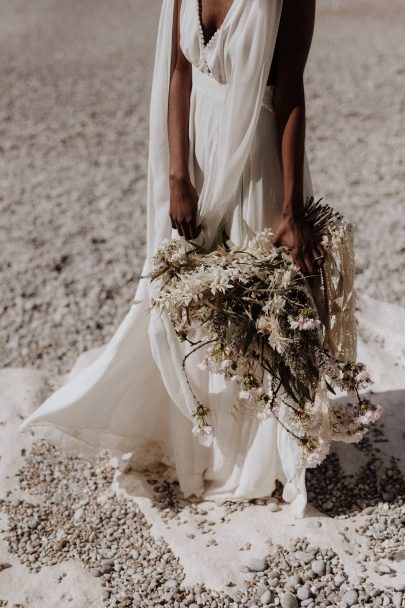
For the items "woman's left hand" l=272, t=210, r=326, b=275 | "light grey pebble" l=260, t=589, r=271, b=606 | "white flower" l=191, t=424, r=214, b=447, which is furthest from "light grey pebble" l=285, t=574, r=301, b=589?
"woman's left hand" l=272, t=210, r=326, b=275

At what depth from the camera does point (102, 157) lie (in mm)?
7223

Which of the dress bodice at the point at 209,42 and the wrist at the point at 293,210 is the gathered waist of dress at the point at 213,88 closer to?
the dress bodice at the point at 209,42

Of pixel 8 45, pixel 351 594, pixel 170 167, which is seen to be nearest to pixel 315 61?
pixel 8 45

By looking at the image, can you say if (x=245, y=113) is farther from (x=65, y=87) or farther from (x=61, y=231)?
(x=65, y=87)

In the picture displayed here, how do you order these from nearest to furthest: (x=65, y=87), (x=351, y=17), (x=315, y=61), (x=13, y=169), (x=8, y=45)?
(x=13, y=169)
(x=65, y=87)
(x=315, y=61)
(x=8, y=45)
(x=351, y=17)

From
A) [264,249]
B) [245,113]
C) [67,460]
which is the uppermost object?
[245,113]

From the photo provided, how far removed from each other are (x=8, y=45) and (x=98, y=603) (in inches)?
345

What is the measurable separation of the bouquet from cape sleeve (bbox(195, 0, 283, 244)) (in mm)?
224

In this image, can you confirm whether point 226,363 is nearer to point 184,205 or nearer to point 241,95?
point 184,205

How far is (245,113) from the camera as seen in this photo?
2.67 meters

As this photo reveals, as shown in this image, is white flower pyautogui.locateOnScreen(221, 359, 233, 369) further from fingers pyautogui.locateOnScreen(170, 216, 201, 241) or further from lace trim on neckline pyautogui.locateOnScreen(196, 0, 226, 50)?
lace trim on neckline pyautogui.locateOnScreen(196, 0, 226, 50)

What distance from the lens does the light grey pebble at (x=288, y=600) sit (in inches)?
120

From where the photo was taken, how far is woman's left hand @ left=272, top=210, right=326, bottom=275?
281 centimetres

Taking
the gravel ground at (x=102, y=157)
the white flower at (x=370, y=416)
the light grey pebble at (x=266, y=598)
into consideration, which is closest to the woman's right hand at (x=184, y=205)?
the white flower at (x=370, y=416)
